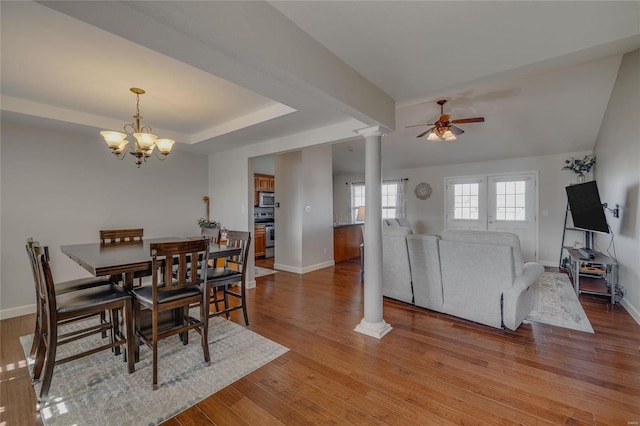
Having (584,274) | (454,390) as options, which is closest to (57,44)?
(454,390)

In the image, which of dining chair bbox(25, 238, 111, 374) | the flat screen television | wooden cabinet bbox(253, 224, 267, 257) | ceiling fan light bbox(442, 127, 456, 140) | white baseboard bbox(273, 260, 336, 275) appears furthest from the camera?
wooden cabinet bbox(253, 224, 267, 257)

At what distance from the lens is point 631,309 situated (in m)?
3.19

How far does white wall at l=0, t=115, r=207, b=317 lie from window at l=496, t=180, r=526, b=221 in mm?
6937

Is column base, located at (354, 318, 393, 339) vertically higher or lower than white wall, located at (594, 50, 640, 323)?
lower

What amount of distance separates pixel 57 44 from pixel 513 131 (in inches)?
Result: 256

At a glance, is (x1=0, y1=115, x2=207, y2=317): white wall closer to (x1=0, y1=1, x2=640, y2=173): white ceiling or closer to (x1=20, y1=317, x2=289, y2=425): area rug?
(x1=0, y1=1, x2=640, y2=173): white ceiling

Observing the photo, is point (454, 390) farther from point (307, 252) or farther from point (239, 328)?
point (307, 252)

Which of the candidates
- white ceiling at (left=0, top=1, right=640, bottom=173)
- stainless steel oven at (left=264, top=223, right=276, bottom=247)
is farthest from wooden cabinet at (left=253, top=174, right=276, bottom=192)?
white ceiling at (left=0, top=1, right=640, bottom=173)

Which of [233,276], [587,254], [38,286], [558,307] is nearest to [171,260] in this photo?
[233,276]

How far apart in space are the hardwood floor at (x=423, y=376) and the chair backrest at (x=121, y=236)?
115cm

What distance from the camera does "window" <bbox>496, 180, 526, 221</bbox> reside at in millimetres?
6238

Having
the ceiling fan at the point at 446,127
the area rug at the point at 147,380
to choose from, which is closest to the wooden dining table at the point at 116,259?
the area rug at the point at 147,380

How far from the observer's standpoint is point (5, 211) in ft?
10.6

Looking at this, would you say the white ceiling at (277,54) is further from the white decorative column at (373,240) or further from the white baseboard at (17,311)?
the white baseboard at (17,311)
